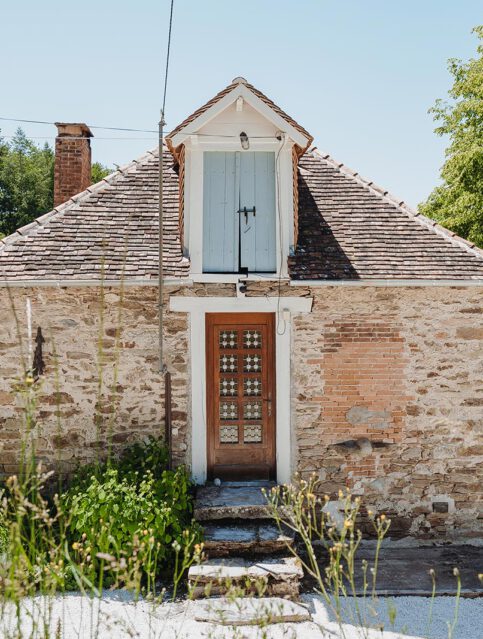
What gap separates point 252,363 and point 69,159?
5357mm

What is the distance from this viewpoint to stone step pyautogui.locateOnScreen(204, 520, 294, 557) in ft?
22.4

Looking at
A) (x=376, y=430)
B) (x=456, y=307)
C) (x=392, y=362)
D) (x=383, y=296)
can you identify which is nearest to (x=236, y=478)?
(x=376, y=430)

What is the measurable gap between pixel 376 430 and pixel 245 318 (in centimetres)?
238

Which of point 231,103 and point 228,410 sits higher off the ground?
point 231,103

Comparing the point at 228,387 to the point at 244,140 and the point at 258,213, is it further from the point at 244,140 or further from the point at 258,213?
the point at 244,140

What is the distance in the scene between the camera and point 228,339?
8211 mm

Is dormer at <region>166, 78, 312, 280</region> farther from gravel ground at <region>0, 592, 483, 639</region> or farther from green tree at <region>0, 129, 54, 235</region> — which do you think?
green tree at <region>0, 129, 54, 235</region>

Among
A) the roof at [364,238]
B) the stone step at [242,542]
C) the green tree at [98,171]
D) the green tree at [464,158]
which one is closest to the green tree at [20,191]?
the green tree at [98,171]

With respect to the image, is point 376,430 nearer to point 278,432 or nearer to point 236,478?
point 278,432

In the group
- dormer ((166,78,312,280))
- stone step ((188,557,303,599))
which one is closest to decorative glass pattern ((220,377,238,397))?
dormer ((166,78,312,280))

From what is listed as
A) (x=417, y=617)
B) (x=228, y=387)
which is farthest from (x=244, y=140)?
(x=417, y=617)

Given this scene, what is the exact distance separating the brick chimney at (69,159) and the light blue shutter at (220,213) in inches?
138

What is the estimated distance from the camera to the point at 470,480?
813 cm

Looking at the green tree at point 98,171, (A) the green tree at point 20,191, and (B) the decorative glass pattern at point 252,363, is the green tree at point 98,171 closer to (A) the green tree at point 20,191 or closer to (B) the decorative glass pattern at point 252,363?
(A) the green tree at point 20,191
